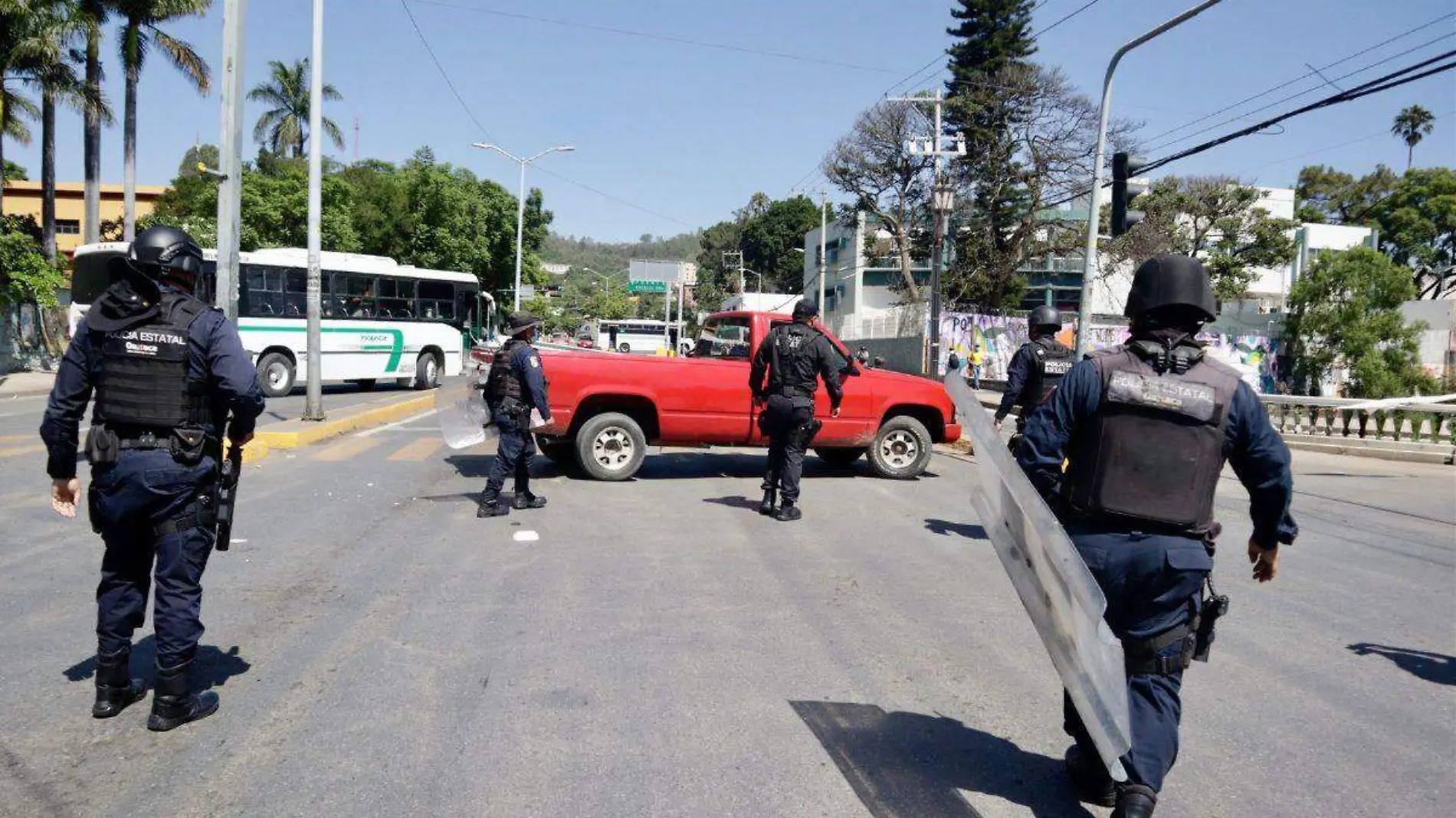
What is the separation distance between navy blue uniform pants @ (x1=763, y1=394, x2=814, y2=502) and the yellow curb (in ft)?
23.2

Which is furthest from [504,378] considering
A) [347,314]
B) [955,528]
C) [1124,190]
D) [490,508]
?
[347,314]

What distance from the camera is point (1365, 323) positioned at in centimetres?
2712

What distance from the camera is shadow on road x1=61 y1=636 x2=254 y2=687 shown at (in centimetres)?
409

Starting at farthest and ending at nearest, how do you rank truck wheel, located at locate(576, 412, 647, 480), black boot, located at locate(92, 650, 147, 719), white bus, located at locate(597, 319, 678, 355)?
white bus, located at locate(597, 319, 678, 355), truck wheel, located at locate(576, 412, 647, 480), black boot, located at locate(92, 650, 147, 719)

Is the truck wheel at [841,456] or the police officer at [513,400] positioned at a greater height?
the police officer at [513,400]

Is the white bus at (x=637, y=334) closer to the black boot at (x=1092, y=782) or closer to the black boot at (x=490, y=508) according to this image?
the black boot at (x=490, y=508)

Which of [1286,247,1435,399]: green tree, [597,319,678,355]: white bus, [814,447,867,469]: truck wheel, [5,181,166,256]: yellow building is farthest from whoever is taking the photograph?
[597,319,678,355]: white bus

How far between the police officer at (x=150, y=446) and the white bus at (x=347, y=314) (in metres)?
16.4

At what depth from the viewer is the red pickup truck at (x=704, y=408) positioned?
9758 millimetres

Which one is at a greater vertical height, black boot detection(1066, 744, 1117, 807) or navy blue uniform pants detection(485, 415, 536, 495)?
navy blue uniform pants detection(485, 415, 536, 495)

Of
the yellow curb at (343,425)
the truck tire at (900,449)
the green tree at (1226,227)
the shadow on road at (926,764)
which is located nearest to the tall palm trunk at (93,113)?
the yellow curb at (343,425)

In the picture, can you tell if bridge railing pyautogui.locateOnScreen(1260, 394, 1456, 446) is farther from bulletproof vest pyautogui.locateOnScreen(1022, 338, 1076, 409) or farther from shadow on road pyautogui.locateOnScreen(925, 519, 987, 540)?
bulletproof vest pyautogui.locateOnScreen(1022, 338, 1076, 409)

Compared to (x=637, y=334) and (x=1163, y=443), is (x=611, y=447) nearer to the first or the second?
(x=1163, y=443)

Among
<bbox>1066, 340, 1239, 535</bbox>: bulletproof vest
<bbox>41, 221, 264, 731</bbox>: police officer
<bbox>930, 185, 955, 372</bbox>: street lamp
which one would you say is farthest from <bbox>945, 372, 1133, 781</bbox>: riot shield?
<bbox>930, 185, 955, 372</bbox>: street lamp
